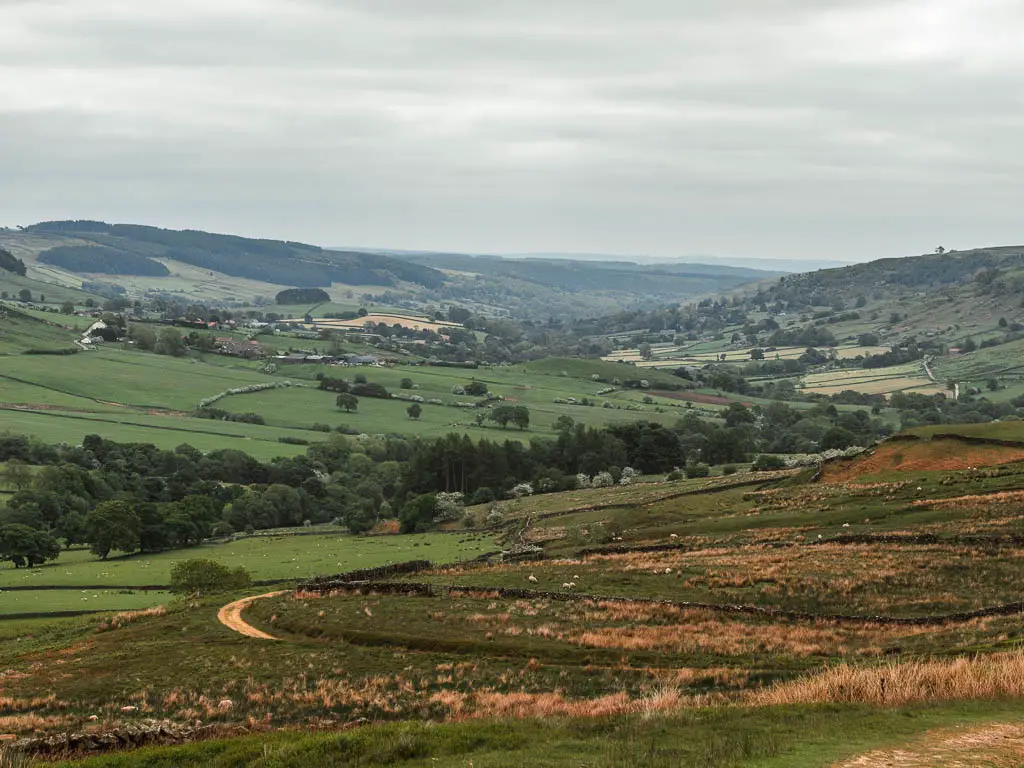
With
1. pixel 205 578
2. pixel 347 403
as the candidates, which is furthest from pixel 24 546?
pixel 347 403

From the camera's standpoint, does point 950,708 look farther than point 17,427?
No

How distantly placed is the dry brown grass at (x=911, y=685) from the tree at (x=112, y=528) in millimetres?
75429

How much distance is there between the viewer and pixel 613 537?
6838 cm

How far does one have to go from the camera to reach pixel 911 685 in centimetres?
2209

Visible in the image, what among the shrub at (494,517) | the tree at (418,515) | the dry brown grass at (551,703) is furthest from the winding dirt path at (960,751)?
the tree at (418,515)

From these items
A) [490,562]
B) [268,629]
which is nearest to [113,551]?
[490,562]

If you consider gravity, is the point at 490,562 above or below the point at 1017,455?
below

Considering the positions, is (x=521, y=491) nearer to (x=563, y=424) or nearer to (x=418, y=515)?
(x=418, y=515)

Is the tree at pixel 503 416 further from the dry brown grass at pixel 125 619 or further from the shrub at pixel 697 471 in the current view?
the dry brown grass at pixel 125 619

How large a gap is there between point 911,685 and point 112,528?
78.4 m

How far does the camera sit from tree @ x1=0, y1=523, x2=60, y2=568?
83.9m

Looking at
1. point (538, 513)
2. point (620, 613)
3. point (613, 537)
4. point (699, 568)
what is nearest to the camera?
point (620, 613)

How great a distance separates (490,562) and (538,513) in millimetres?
30447

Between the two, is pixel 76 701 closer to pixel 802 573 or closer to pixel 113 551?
pixel 802 573
